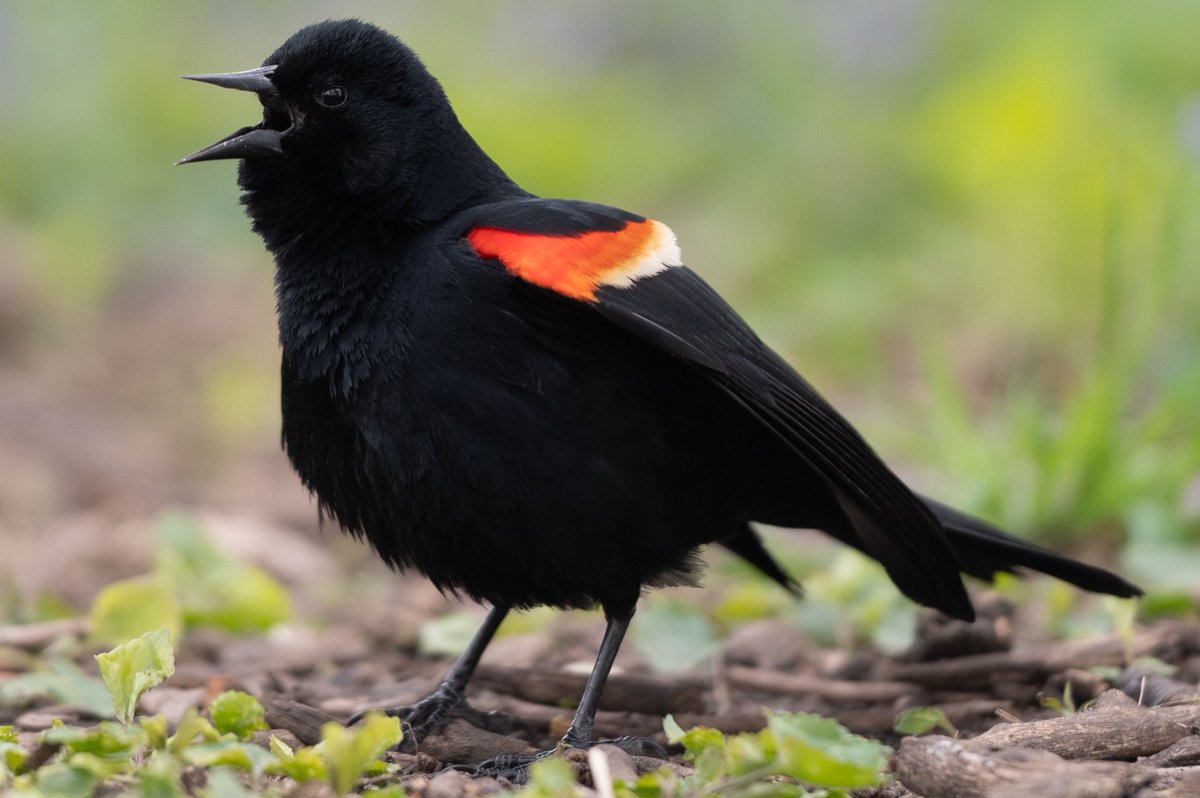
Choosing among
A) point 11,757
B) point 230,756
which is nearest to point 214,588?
point 11,757

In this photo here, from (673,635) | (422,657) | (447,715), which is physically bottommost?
(447,715)

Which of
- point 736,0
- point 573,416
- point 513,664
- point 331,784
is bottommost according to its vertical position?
point 331,784

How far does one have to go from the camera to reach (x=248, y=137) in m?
3.54

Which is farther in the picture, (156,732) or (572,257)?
(572,257)

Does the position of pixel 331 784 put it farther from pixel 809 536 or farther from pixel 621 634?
pixel 809 536

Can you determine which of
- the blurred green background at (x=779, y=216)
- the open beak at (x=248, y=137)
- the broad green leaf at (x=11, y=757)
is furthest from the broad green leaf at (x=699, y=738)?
the blurred green background at (x=779, y=216)

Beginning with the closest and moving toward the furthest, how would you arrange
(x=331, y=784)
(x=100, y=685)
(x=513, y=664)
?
(x=331, y=784) → (x=100, y=685) → (x=513, y=664)

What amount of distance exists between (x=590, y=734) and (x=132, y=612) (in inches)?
57.3

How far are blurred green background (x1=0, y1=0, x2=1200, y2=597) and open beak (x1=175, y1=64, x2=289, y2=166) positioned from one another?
112 inches

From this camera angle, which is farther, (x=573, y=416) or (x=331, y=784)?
(x=573, y=416)

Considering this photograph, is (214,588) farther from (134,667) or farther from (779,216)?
(779,216)

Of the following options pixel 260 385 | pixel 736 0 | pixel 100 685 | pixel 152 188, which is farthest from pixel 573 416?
pixel 736 0

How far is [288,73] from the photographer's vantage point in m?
3.61

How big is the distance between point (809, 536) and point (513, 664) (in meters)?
1.99
